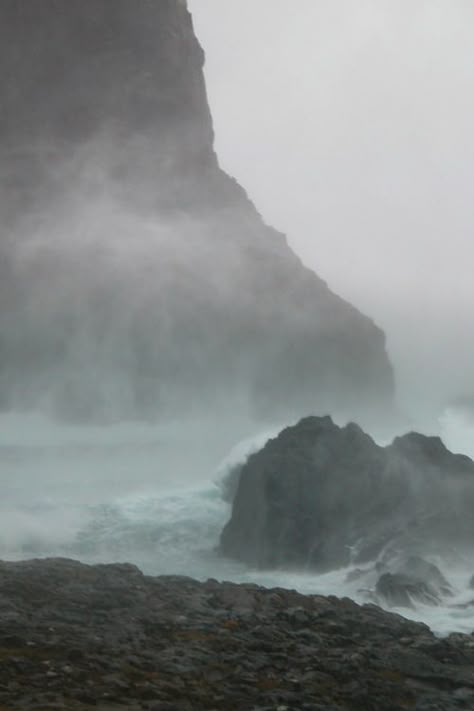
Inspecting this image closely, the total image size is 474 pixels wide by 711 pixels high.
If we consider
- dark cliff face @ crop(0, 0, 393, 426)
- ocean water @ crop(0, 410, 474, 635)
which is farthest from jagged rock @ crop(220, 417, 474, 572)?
dark cliff face @ crop(0, 0, 393, 426)

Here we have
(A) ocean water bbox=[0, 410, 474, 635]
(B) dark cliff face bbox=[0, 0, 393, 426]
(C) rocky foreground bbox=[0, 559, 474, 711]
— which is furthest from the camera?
(B) dark cliff face bbox=[0, 0, 393, 426]

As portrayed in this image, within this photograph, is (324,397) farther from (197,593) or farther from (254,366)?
(197,593)

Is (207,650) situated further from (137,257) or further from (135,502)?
(137,257)

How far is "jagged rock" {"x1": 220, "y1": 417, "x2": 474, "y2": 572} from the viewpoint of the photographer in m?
42.0

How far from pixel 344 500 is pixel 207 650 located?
22214 mm

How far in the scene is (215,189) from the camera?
102438mm

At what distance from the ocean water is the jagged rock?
4.73 ft

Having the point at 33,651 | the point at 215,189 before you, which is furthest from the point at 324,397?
the point at 33,651

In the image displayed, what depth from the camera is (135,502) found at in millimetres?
56562

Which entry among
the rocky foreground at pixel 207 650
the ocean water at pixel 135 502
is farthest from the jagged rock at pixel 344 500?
the rocky foreground at pixel 207 650

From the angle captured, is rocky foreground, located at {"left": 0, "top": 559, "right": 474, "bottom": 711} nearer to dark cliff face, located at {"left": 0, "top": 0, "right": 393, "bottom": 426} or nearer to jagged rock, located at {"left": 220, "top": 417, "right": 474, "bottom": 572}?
jagged rock, located at {"left": 220, "top": 417, "right": 474, "bottom": 572}

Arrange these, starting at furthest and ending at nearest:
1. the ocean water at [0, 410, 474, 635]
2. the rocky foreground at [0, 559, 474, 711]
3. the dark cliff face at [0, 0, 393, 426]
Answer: the dark cliff face at [0, 0, 393, 426] → the ocean water at [0, 410, 474, 635] → the rocky foreground at [0, 559, 474, 711]

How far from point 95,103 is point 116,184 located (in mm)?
8116

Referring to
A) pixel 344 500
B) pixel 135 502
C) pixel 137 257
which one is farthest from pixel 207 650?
pixel 137 257
